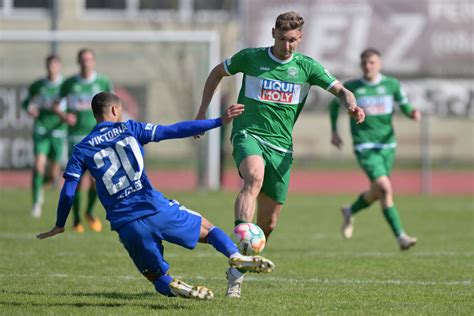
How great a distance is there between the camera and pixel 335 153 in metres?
27.7

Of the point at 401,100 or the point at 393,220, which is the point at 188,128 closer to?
the point at 393,220

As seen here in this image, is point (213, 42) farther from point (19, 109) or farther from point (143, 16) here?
point (143, 16)

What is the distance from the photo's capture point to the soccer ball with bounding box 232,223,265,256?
7500 millimetres

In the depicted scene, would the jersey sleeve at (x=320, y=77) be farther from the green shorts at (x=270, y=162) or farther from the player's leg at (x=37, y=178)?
the player's leg at (x=37, y=178)

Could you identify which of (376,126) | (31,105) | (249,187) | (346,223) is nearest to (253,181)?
(249,187)

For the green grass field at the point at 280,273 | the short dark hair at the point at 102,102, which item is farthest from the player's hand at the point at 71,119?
the short dark hair at the point at 102,102

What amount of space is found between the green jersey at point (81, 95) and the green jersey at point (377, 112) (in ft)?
12.6

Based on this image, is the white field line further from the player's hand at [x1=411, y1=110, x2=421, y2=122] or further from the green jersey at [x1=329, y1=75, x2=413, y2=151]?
the player's hand at [x1=411, y1=110, x2=421, y2=122]

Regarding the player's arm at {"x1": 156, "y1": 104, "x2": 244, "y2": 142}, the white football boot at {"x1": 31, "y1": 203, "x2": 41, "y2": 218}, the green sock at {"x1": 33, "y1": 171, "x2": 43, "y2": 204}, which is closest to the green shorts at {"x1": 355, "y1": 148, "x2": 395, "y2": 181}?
the player's arm at {"x1": 156, "y1": 104, "x2": 244, "y2": 142}

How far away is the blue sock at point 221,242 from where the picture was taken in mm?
7180

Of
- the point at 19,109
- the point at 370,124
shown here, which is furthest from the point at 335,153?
the point at 370,124

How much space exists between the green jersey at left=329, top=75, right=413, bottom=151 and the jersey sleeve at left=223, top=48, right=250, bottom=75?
160 inches

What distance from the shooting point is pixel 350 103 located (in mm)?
8023

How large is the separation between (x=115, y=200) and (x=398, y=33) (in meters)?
19.4
